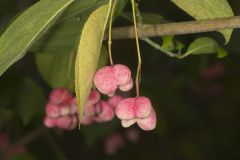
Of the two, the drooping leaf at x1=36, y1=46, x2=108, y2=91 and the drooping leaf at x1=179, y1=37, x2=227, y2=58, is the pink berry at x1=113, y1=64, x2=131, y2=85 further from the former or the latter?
the drooping leaf at x1=36, y1=46, x2=108, y2=91

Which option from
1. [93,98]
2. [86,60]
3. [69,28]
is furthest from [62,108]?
[86,60]

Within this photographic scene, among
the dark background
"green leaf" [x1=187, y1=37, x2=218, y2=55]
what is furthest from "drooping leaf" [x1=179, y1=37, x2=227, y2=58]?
the dark background

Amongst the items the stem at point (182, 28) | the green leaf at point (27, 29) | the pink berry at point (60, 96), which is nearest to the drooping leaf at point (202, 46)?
the stem at point (182, 28)

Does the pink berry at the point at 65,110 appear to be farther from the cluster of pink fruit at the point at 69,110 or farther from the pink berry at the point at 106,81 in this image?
the pink berry at the point at 106,81

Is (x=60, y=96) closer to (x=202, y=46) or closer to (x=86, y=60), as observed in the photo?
(x=202, y=46)

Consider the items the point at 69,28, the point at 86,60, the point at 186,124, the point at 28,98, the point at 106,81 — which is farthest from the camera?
the point at 186,124
